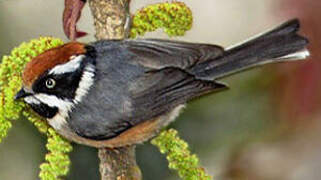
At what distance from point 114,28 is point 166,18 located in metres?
0.21

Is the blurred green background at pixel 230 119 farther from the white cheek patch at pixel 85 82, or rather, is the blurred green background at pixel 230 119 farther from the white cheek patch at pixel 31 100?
the white cheek patch at pixel 31 100

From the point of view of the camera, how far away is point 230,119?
148 inches

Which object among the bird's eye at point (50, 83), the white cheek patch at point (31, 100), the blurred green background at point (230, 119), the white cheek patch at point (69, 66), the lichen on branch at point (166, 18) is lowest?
the blurred green background at point (230, 119)

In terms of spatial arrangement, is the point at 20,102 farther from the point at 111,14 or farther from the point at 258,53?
the point at 258,53

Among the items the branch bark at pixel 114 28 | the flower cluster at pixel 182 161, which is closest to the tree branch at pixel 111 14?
the branch bark at pixel 114 28

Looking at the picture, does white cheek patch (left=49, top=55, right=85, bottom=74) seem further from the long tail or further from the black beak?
the long tail

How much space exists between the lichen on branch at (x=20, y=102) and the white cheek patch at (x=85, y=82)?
0.73ft

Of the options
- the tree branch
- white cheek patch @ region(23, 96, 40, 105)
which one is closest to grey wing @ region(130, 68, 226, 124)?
the tree branch

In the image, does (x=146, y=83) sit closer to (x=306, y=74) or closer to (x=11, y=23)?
(x=306, y=74)

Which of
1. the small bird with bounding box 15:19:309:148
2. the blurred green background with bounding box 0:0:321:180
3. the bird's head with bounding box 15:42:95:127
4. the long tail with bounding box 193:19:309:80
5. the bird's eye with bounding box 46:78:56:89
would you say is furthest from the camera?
the blurred green background with bounding box 0:0:321:180

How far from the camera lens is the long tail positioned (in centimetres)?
275

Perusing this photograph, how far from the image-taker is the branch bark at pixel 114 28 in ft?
8.00

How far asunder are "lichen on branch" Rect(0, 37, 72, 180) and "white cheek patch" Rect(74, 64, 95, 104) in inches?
8.7

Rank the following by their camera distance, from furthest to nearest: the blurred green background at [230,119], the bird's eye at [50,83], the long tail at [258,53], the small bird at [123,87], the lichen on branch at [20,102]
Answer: the blurred green background at [230,119] < the long tail at [258,53] < the small bird at [123,87] < the bird's eye at [50,83] < the lichen on branch at [20,102]
